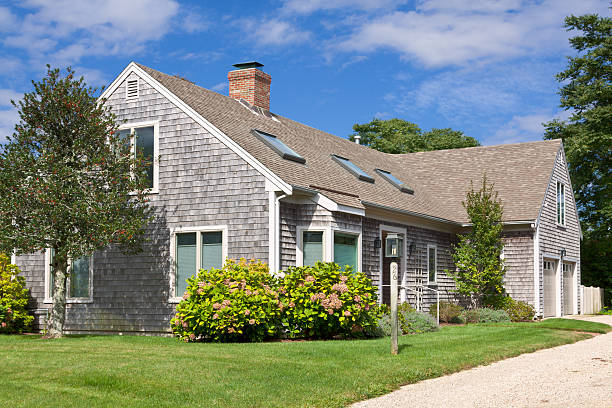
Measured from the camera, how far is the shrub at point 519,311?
21562 mm

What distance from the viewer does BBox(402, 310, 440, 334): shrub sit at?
15797 millimetres

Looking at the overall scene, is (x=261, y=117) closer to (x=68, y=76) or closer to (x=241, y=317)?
(x=68, y=76)

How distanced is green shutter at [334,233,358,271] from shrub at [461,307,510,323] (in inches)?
202

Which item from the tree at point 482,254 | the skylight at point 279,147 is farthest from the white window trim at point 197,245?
the tree at point 482,254

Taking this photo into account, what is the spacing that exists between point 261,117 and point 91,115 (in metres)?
6.58

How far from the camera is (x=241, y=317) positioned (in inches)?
540

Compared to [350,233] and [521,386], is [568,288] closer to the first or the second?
[350,233]

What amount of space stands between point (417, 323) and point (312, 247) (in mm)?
2972

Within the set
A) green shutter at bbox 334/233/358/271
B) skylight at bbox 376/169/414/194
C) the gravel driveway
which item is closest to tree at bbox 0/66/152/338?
green shutter at bbox 334/233/358/271

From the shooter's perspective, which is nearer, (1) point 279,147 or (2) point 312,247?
(2) point 312,247

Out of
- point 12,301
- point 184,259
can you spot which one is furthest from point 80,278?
point 184,259

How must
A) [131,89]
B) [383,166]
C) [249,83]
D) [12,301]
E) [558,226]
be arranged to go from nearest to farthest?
[12,301] → [131,89] → [249,83] → [558,226] → [383,166]

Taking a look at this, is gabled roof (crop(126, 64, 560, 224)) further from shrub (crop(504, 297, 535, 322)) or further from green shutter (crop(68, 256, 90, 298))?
green shutter (crop(68, 256, 90, 298))

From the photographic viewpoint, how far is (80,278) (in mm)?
18125
